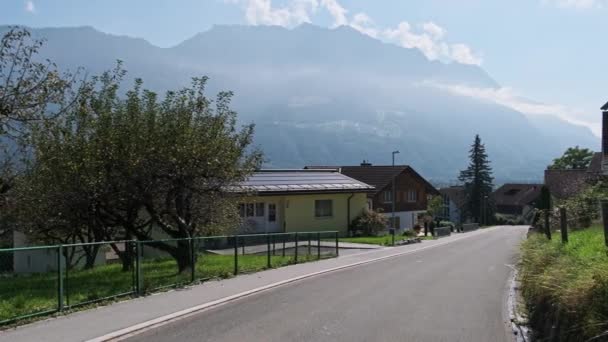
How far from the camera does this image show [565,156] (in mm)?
110625

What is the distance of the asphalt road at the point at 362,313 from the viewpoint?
371 inches

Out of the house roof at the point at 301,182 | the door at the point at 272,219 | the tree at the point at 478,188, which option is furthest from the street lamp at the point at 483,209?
the door at the point at 272,219

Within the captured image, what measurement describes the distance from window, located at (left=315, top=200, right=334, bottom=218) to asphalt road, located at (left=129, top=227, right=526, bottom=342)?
84.4ft

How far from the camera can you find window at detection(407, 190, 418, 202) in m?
68.2

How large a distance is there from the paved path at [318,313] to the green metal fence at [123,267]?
0.59 meters

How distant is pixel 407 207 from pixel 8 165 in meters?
51.1

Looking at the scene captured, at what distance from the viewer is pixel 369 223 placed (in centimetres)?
4584

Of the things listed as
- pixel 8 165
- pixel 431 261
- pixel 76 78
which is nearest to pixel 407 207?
pixel 431 261

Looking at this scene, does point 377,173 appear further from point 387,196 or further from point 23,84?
point 23,84

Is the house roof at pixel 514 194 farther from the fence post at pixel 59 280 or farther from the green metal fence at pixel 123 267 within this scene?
the fence post at pixel 59 280

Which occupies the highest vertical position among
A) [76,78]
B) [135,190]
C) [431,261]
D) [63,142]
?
[76,78]

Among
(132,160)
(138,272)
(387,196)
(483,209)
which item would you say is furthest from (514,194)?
(138,272)

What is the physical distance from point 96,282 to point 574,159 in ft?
351

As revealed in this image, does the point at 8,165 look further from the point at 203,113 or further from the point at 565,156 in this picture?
the point at 565,156
